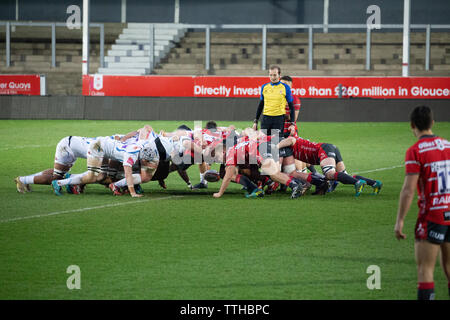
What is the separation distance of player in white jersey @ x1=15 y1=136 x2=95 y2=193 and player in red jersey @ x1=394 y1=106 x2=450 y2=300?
26.2 ft

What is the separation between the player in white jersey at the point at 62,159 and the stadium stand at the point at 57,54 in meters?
25.4

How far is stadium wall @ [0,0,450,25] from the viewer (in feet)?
131

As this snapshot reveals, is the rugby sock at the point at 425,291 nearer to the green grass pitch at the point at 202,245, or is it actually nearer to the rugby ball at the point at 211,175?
the green grass pitch at the point at 202,245

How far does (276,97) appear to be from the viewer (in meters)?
15.7

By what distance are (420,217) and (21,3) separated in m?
40.0

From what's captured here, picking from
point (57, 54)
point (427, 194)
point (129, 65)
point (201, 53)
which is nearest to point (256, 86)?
point (201, 53)

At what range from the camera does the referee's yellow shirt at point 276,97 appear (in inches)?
611

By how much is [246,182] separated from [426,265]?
7234 millimetres

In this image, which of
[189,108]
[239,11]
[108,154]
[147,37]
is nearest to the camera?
[108,154]

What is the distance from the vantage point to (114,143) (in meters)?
13.5

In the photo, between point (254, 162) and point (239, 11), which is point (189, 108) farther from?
point (254, 162)

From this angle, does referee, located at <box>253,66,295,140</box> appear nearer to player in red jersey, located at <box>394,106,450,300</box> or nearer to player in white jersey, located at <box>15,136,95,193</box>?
player in white jersey, located at <box>15,136,95,193</box>

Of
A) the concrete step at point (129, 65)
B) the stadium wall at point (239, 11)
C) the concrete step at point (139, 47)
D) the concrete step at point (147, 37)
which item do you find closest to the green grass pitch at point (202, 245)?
the concrete step at point (129, 65)

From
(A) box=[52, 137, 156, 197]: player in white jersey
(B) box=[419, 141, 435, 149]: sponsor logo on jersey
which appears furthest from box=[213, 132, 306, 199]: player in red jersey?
(B) box=[419, 141, 435, 149]: sponsor logo on jersey
